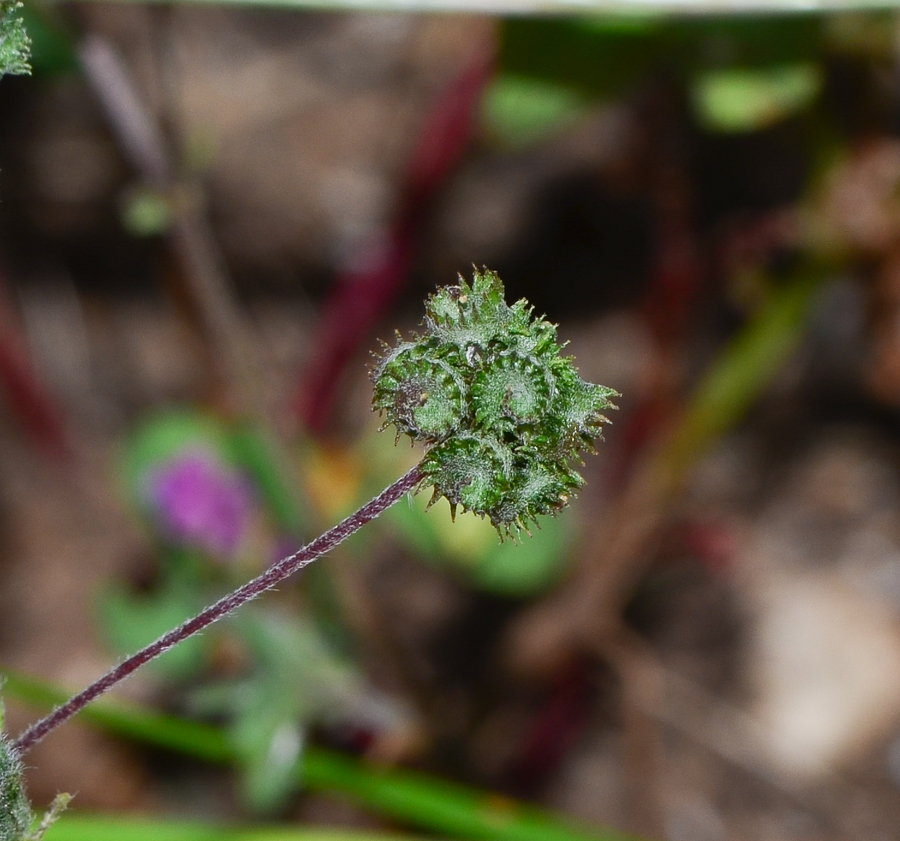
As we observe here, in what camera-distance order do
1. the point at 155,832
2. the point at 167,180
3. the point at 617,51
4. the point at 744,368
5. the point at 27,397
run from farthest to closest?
the point at 27,397 → the point at 744,368 → the point at 617,51 → the point at 167,180 → the point at 155,832

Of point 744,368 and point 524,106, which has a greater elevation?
point 524,106

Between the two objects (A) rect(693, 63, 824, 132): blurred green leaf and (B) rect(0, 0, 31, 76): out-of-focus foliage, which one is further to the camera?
(A) rect(693, 63, 824, 132): blurred green leaf

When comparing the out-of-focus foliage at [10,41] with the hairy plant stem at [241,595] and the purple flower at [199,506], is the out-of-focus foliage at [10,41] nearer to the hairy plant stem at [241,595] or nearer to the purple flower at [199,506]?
the hairy plant stem at [241,595]

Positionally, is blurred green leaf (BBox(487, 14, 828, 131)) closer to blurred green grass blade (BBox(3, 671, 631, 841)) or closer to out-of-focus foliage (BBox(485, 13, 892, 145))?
out-of-focus foliage (BBox(485, 13, 892, 145))

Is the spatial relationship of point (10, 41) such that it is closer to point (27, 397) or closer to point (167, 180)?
point (167, 180)

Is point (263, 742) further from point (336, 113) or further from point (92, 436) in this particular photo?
→ point (336, 113)

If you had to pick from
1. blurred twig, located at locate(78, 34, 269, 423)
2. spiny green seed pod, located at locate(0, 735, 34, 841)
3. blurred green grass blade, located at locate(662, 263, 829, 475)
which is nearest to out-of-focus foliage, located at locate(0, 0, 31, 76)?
spiny green seed pod, located at locate(0, 735, 34, 841)

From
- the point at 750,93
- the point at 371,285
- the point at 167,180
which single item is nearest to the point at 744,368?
the point at 750,93
